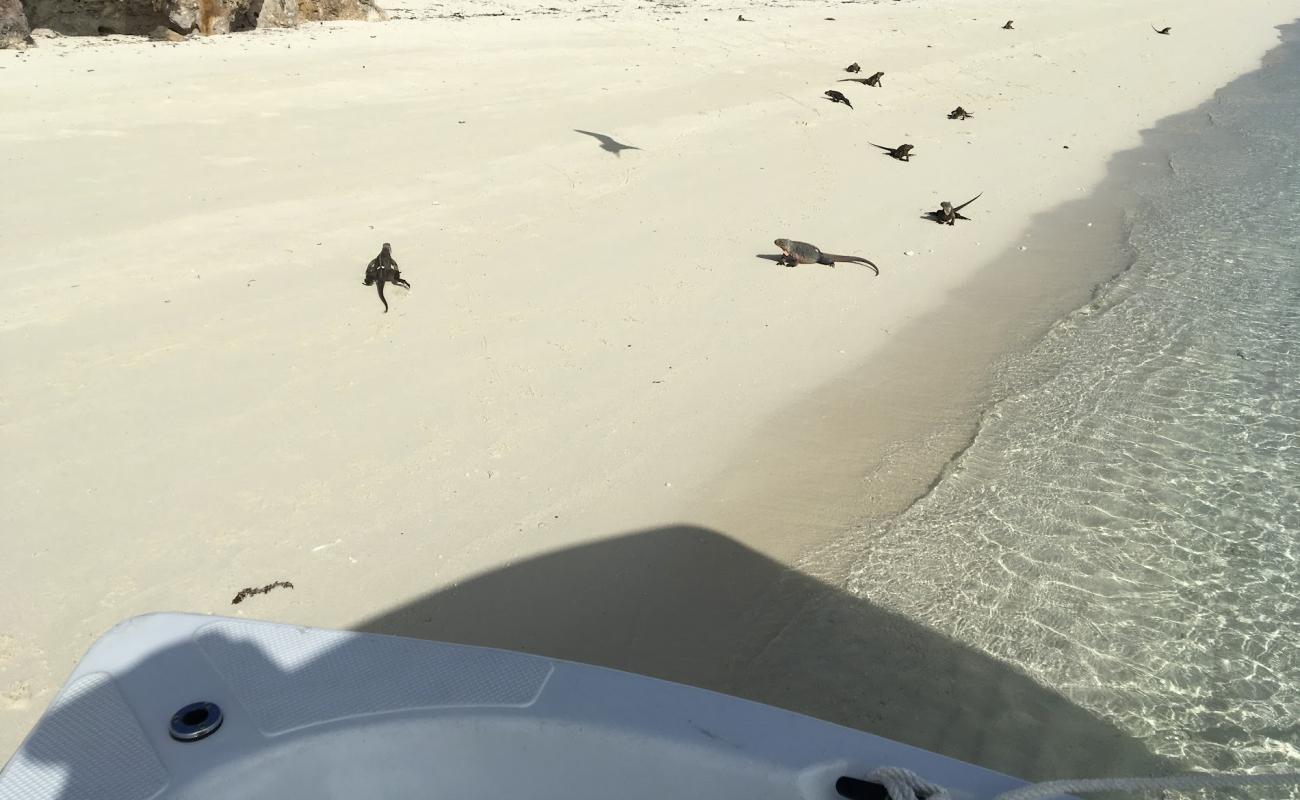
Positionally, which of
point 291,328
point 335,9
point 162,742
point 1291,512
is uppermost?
point 335,9

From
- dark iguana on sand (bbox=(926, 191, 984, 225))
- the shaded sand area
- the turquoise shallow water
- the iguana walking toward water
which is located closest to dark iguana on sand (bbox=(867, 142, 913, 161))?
the shaded sand area

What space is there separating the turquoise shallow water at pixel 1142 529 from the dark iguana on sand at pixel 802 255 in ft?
5.17

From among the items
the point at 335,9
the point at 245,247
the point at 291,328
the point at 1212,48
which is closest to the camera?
the point at 291,328

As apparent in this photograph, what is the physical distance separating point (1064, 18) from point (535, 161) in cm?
1408

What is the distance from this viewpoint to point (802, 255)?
686cm

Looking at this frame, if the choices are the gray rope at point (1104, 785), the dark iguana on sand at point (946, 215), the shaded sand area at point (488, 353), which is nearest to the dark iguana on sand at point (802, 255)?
the shaded sand area at point (488, 353)

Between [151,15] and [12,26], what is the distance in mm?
1555

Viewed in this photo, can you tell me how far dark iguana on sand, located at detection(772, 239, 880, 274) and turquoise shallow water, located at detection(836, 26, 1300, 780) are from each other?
1577 mm

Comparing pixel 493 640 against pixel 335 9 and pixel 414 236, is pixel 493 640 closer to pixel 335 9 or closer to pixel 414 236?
pixel 414 236

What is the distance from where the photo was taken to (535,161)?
830 centimetres

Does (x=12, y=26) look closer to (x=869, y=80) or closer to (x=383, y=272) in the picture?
(x=383, y=272)

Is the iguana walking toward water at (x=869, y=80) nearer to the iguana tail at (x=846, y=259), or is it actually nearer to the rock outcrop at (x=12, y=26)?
the iguana tail at (x=846, y=259)

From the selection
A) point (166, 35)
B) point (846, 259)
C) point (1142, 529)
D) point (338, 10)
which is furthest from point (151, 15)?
point (1142, 529)

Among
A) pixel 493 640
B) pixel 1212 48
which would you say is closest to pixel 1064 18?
pixel 1212 48
